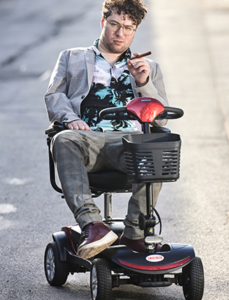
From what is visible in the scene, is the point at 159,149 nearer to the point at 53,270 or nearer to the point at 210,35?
the point at 53,270

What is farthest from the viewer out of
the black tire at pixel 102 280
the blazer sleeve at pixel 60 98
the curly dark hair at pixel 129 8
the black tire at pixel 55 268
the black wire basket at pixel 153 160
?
the curly dark hair at pixel 129 8

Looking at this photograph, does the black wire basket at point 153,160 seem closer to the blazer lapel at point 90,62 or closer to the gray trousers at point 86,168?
the gray trousers at point 86,168

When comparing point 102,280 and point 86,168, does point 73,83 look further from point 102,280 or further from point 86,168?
point 102,280

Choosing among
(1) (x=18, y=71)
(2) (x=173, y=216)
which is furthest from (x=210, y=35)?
(2) (x=173, y=216)

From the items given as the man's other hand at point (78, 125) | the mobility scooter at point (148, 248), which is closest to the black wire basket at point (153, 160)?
the mobility scooter at point (148, 248)

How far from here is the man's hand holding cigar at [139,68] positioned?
3.82 m

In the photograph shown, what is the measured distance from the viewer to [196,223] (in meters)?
5.40

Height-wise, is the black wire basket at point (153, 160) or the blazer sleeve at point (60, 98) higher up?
the blazer sleeve at point (60, 98)

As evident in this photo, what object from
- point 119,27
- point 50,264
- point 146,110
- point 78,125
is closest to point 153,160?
point 146,110

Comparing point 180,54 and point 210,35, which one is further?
point 210,35

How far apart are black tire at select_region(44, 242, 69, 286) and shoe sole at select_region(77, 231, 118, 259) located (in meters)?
0.56

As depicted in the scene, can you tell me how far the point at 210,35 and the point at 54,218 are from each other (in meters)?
16.2

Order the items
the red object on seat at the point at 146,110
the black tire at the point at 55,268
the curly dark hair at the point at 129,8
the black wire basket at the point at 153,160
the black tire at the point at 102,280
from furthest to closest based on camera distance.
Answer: the curly dark hair at the point at 129,8
the black tire at the point at 55,268
the red object on seat at the point at 146,110
the black tire at the point at 102,280
the black wire basket at the point at 153,160

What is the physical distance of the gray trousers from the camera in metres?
3.43
